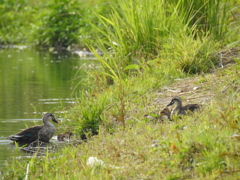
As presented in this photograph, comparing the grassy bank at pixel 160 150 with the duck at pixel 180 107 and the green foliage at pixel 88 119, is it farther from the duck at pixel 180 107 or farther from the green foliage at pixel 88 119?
the duck at pixel 180 107

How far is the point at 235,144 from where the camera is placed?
18.6 ft

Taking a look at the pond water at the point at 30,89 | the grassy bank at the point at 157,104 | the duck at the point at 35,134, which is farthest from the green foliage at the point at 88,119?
the pond water at the point at 30,89

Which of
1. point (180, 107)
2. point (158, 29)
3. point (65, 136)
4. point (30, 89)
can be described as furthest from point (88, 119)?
point (30, 89)

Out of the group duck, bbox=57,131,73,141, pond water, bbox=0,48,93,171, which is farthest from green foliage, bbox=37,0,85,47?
duck, bbox=57,131,73,141

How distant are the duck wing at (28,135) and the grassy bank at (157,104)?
1.44 feet

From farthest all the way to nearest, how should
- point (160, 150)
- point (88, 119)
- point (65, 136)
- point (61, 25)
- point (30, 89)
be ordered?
1. point (61, 25)
2. point (30, 89)
3. point (65, 136)
4. point (88, 119)
5. point (160, 150)

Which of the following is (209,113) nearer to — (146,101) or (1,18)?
(146,101)

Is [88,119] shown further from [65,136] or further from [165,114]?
[165,114]

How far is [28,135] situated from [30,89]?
532 cm

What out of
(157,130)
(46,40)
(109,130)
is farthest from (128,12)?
(46,40)

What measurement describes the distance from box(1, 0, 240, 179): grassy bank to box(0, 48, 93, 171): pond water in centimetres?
85

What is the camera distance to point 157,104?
29.2 ft

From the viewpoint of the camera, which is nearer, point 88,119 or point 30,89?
point 88,119

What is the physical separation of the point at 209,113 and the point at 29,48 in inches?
877
